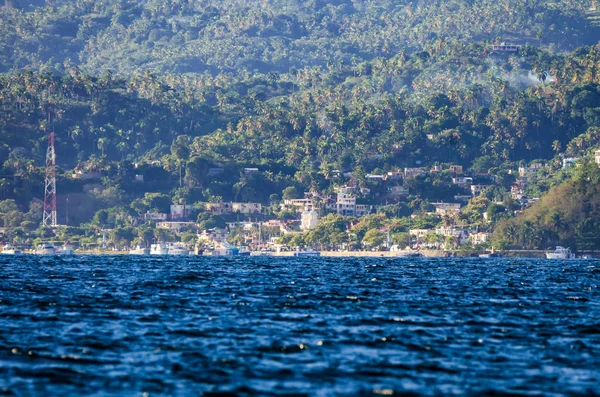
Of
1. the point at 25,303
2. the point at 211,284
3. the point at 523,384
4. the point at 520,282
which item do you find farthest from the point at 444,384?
the point at 520,282

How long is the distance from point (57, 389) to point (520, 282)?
86.4 meters

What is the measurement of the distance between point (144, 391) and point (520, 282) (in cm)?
8567

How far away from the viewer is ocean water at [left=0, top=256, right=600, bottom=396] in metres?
48.8

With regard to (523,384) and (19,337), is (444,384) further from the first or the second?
(19,337)

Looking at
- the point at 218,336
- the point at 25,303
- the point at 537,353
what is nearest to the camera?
the point at 537,353

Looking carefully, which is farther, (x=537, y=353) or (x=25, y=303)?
(x=25, y=303)

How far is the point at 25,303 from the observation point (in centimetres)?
8188

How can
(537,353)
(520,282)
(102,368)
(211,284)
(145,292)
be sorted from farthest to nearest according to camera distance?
1. (520,282)
2. (211,284)
3. (145,292)
4. (537,353)
5. (102,368)

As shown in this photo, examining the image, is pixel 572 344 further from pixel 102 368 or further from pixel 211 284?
pixel 211 284

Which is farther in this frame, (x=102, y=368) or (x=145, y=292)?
(x=145, y=292)

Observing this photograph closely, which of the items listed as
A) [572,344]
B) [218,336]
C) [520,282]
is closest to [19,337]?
[218,336]

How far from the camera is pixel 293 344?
5950 centimetres

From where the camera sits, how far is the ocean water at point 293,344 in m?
48.8

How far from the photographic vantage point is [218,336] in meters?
62.6
